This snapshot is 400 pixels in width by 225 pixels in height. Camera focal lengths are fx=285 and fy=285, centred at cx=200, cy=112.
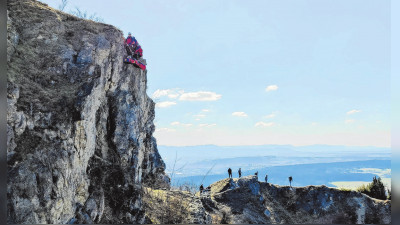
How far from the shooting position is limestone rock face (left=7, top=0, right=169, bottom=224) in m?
4.85

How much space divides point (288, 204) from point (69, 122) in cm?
1188

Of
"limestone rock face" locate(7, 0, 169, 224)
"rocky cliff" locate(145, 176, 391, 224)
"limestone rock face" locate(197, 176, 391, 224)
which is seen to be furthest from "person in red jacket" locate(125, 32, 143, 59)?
"limestone rock face" locate(197, 176, 391, 224)

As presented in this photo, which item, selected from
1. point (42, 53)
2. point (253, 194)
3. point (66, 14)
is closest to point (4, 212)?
point (42, 53)

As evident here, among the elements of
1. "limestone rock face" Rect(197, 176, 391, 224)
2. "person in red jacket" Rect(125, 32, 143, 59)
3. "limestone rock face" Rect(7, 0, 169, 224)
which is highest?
"person in red jacket" Rect(125, 32, 143, 59)

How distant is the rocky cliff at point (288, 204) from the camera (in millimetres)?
11742

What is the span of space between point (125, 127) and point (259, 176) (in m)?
9.02

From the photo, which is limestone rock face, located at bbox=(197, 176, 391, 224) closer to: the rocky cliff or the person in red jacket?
the rocky cliff

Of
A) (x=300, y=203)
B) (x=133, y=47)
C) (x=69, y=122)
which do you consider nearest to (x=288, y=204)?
(x=300, y=203)

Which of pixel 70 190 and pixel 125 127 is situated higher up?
pixel 125 127

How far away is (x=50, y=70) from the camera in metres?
6.48

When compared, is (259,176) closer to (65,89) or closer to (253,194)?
(253,194)

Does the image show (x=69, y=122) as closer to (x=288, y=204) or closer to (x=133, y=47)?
(x=133, y=47)

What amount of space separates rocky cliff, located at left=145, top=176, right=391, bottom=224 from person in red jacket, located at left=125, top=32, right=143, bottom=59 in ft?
19.3

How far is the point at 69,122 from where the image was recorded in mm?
5723
